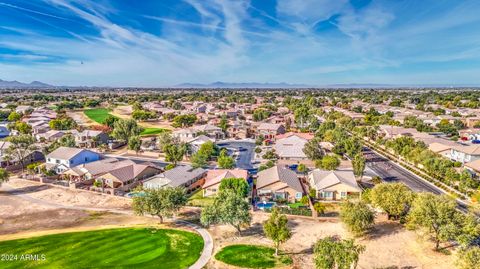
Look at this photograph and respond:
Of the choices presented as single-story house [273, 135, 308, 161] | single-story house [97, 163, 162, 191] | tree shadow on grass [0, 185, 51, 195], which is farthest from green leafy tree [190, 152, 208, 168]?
tree shadow on grass [0, 185, 51, 195]

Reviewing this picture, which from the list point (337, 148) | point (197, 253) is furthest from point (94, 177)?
point (337, 148)

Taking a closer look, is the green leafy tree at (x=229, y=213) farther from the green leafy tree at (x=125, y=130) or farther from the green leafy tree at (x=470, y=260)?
the green leafy tree at (x=125, y=130)

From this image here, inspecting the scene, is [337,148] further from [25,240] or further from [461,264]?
[25,240]

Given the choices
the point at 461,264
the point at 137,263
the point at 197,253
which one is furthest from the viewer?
the point at 197,253

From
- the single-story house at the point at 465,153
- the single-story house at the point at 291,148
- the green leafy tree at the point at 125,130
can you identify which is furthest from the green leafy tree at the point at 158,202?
the single-story house at the point at 465,153

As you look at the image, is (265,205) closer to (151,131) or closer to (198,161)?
(198,161)

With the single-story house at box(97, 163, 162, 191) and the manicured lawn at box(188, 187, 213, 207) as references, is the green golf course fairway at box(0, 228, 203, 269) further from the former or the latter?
the single-story house at box(97, 163, 162, 191)
